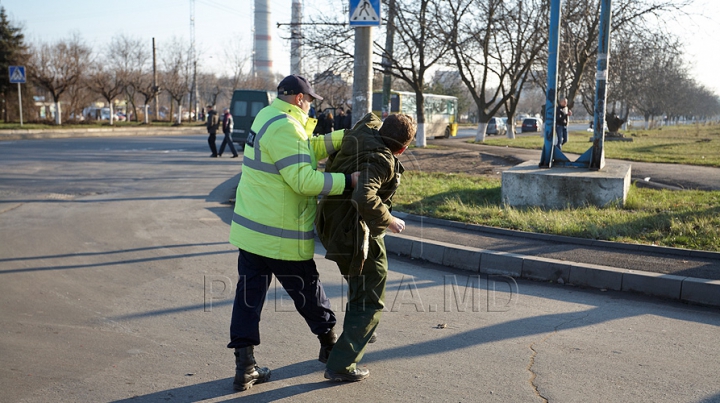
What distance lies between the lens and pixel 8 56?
4012 centimetres

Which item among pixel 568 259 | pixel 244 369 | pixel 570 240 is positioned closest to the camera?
pixel 244 369

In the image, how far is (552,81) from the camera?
33.5ft

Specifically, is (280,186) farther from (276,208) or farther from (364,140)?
(364,140)

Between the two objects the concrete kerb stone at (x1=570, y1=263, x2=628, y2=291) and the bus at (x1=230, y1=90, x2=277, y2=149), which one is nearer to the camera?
the concrete kerb stone at (x1=570, y1=263, x2=628, y2=291)

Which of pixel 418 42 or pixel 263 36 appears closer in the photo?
pixel 418 42

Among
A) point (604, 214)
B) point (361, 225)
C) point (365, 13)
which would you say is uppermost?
point (365, 13)

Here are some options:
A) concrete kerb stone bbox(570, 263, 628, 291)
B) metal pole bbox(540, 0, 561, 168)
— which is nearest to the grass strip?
metal pole bbox(540, 0, 561, 168)

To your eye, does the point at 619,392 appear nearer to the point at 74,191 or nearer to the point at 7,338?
the point at 7,338

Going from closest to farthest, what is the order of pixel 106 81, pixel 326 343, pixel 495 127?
1. pixel 326 343
2. pixel 106 81
3. pixel 495 127

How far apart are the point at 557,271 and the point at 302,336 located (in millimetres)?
2968

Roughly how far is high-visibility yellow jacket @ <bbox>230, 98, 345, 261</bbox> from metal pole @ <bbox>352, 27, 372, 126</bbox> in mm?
5228

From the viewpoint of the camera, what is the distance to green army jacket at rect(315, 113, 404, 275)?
3.43m

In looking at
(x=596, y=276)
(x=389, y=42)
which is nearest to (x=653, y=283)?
(x=596, y=276)

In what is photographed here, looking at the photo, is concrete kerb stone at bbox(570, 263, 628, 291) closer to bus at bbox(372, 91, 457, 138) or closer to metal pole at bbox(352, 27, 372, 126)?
metal pole at bbox(352, 27, 372, 126)
